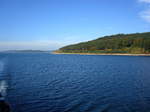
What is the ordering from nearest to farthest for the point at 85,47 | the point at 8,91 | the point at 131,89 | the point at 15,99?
the point at 15,99 < the point at 8,91 < the point at 131,89 < the point at 85,47

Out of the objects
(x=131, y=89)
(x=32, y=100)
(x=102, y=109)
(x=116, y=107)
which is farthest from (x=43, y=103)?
(x=131, y=89)

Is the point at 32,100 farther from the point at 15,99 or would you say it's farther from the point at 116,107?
the point at 116,107

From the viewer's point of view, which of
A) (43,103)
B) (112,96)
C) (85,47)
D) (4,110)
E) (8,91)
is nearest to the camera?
(4,110)

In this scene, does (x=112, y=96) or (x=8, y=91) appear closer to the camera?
(x=112, y=96)

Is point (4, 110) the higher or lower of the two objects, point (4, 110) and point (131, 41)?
the lower

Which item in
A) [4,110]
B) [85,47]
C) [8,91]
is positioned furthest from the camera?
[85,47]

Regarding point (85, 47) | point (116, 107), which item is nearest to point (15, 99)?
point (116, 107)

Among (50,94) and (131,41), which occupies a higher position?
(131,41)

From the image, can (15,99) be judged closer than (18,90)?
Yes

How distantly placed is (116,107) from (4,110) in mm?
8684

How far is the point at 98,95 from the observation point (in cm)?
1586

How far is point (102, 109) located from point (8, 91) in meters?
10.8

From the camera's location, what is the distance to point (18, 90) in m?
17.7

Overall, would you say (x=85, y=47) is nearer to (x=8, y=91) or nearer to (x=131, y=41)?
(x=131, y=41)
